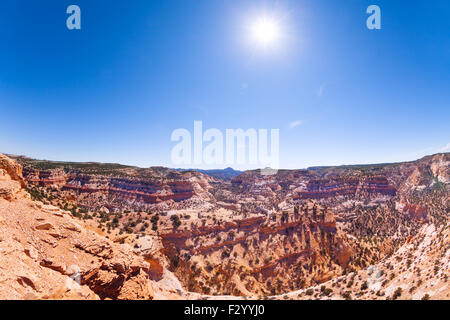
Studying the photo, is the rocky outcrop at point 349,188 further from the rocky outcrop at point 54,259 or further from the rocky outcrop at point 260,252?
the rocky outcrop at point 54,259

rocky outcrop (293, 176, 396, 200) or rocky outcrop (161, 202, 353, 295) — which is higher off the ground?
rocky outcrop (293, 176, 396, 200)

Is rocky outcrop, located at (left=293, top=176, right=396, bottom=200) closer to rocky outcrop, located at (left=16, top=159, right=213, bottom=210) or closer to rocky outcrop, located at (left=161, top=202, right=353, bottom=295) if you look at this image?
rocky outcrop, located at (left=161, top=202, right=353, bottom=295)

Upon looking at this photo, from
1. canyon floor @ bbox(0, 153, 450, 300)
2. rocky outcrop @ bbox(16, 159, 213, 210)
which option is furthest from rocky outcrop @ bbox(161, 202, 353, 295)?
rocky outcrop @ bbox(16, 159, 213, 210)

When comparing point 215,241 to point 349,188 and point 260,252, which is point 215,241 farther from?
point 349,188

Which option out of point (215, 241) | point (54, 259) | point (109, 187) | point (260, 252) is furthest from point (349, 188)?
point (54, 259)

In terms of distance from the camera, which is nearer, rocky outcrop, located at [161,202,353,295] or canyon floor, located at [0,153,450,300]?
canyon floor, located at [0,153,450,300]

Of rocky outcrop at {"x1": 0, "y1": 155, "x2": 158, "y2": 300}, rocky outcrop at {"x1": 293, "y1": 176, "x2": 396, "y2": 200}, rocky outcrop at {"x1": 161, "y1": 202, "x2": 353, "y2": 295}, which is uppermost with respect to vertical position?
rocky outcrop at {"x1": 0, "y1": 155, "x2": 158, "y2": 300}

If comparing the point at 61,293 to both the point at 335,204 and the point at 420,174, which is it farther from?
the point at 420,174
